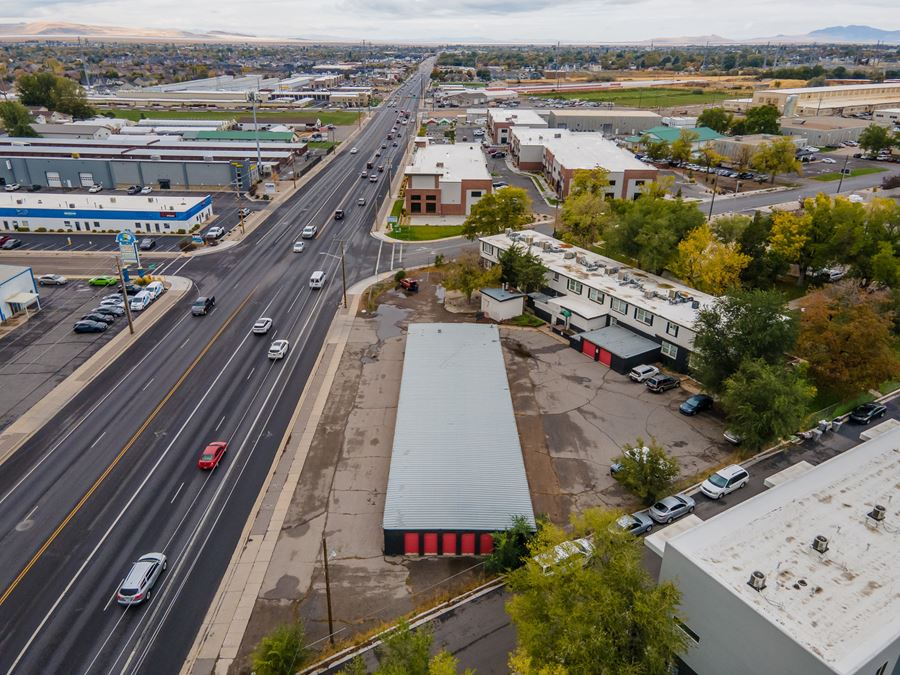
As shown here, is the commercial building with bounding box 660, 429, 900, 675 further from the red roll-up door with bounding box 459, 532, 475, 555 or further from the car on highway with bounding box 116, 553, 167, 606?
the car on highway with bounding box 116, 553, 167, 606

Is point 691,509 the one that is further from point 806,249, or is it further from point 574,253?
point 806,249

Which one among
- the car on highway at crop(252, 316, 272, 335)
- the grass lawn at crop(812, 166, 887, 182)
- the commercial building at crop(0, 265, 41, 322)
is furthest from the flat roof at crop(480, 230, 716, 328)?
the grass lawn at crop(812, 166, 887, 182)

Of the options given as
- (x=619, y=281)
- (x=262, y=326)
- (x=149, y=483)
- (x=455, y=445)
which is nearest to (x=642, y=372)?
(x=619, y=281)

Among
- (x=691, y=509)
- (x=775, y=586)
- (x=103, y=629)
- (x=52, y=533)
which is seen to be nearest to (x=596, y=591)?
(x=775, y=586)

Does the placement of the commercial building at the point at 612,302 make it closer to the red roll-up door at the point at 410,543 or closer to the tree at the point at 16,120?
the red roll-up door at the point at 410,543

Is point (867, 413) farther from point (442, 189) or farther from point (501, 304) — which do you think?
point (442, 189)
